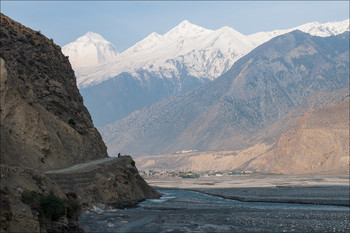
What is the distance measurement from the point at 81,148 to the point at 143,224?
2971cm

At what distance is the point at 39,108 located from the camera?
6206cm

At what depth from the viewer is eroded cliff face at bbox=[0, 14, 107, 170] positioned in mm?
53125

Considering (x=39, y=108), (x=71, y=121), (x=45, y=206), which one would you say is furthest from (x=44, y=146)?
(x=45, y=206)

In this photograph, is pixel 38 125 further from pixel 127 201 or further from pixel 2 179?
pixel 2 179

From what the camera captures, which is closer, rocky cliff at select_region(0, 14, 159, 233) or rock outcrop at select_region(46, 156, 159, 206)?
rocky cliff at select_region(0, 14, 159, 233)

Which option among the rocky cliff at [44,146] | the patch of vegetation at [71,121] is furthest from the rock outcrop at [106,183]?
the patch of vegetation at [71,121]

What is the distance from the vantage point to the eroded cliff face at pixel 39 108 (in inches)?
2092

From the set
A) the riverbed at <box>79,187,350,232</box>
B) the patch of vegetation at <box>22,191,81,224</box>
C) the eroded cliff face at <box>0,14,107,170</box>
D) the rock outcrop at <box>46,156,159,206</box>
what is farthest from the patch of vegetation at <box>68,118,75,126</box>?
the patch of vegetation at <box>22,191,81,224</box>

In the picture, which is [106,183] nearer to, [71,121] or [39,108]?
[39,108]

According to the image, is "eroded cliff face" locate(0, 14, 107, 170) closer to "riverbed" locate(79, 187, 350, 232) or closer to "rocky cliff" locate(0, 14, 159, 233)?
"rocky cliff" locate(0, 14, 159, 233)

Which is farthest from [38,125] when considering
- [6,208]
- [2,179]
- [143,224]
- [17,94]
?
[6,208]

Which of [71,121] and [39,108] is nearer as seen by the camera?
[39,108]

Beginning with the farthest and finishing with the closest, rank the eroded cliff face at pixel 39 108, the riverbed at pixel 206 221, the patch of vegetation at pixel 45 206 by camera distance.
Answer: the eroded cliff face at pixel 39 108 < the riverbed at pixel 206 221 < the patch of vegetation at pixel 45 206

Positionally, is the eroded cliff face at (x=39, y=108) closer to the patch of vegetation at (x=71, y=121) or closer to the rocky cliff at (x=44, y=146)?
the rocky cliff at (x=44, y=146)
